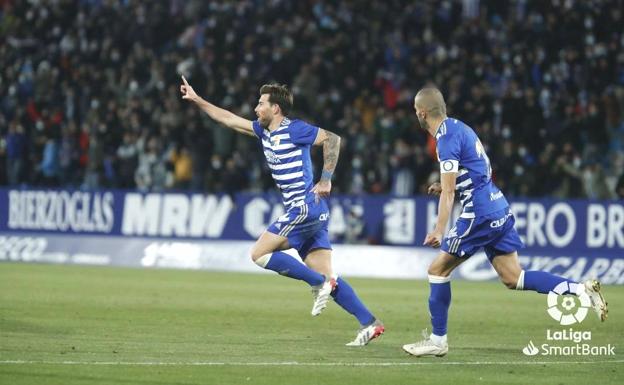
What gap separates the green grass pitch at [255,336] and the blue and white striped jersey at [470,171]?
1392 millimetres

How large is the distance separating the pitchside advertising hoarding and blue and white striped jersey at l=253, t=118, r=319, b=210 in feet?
38.3

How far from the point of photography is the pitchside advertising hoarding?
25.0 metres

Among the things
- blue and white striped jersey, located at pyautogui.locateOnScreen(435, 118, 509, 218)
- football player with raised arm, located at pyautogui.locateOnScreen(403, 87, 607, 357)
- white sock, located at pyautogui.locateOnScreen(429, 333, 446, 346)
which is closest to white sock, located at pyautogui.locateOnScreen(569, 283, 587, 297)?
football player with raised arm, located at pyautogui.locateOnScreen(403, 87, 607, 357)

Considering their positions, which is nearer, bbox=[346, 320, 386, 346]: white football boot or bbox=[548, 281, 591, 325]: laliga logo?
bbox=[346, 320, 386, 346]: white football boot

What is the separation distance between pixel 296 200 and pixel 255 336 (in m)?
1.50

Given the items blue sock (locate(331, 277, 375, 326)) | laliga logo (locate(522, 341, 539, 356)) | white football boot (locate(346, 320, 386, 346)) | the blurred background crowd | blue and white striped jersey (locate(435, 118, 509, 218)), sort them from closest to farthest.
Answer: blue and white striped jersey (locate(435, 118, 509, 218))
laliga logo (locate(522, 341, 539, 356))
white football boot (locate(346, 320, 386, 346))
blue sock (locate(331, 277, 375, 326))
the blurred background crowd

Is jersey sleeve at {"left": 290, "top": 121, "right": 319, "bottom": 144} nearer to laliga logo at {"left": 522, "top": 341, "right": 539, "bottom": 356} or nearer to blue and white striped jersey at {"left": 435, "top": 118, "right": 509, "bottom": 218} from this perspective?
blue and white striped jersey at {"left": 435, "top": 118, "right": 509, "bottom": 218}

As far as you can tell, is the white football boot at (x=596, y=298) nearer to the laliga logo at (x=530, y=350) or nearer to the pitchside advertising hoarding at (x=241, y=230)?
the laliga logo at (x=530, y=350)

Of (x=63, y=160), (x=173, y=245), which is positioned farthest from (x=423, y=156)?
(x=63, y=160)

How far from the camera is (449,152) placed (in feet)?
37.6

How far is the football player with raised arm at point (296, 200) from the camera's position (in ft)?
42.4

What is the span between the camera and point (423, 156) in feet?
92.1

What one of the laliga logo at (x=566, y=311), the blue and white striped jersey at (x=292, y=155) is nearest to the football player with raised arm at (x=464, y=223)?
the blue and white striped jersey at (x=292, y=155)

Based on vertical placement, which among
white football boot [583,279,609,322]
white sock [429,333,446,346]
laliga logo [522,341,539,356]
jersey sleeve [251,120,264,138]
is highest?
jersey sleeve [251,120,264,138]
